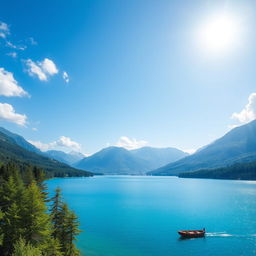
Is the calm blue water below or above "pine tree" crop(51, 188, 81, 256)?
below

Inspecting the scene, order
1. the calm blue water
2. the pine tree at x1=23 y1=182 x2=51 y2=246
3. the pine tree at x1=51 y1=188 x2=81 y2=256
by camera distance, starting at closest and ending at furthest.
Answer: the pine tree at x1=23 y1=182 x2=51 y2=246 < the pine tree at x1=51 y1=188 x2=81 y2=256 < the calm blue water

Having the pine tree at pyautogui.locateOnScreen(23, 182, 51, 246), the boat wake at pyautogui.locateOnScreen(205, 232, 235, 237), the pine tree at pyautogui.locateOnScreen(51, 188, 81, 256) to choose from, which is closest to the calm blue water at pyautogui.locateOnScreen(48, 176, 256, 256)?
the boat wake at pyautogui.locateOnScreen(205, 232, 235, 237)

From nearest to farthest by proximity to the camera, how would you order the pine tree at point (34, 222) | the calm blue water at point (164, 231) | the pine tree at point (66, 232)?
the pine tree at point (34, 222) < the pine tree at point (66, 232) < the calm blue water at point (164, 231)

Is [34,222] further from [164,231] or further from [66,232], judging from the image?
[164,231]

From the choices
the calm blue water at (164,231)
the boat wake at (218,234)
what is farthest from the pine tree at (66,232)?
the boat wake at (218,234)

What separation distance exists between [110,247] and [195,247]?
65.8 feet

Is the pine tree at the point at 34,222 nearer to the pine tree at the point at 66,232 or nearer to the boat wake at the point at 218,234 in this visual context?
the pine tree at the point at 66,232

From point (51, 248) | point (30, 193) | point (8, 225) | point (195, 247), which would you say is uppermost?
point (30, 193)

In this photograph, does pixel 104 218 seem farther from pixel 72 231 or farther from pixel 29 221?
pixel 29 221

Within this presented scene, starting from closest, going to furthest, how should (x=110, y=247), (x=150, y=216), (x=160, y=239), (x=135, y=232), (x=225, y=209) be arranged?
(x=110, y=247) < (x=160, y=239) < (x=135, y=232) < (x=150, y=216) < (x=225, y=209)

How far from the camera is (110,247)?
162ft

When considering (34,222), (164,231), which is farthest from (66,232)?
(164,231)

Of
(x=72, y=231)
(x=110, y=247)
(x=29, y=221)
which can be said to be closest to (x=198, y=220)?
(x=110, y=247)

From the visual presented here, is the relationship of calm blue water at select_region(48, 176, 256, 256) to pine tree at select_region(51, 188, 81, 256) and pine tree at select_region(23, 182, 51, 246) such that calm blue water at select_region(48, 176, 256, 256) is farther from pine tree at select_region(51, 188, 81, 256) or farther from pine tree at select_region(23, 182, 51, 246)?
pine tree at select_region(23, 182, 51, 246)
